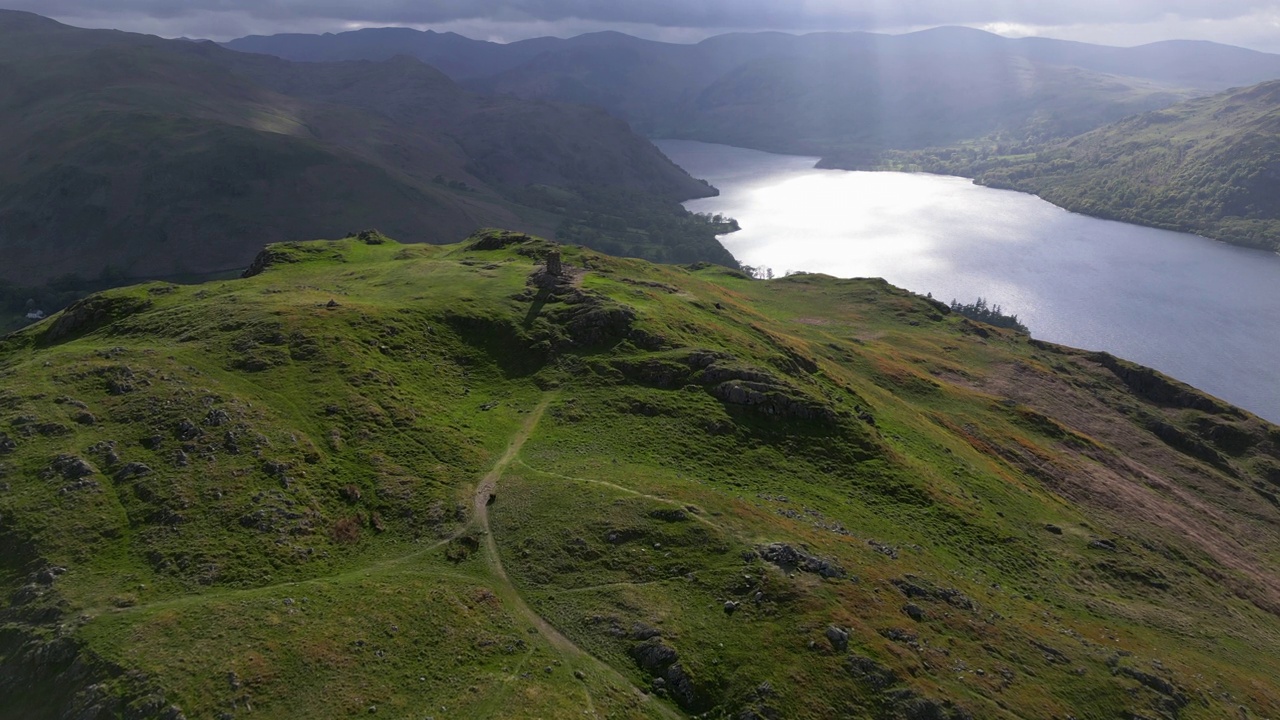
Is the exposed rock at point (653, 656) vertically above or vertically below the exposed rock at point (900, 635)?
above

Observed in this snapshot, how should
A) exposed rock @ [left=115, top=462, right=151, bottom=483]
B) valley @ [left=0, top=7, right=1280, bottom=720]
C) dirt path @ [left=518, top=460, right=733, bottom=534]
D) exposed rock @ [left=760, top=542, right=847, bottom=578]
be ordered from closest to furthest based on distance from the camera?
valley @ [left=0, top=7, right=1280, bottom=720]
exposed rock @ [left=115, top=462, right=151, bottom=483]
exposed rock @ [left=760, top=542, right=847, bottom=578]
dirt path @ [left=518, top=460, right=733, bottom=534]

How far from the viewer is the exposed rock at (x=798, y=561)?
42.9 m

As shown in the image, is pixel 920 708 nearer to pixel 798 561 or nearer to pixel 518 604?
pixel 798 561

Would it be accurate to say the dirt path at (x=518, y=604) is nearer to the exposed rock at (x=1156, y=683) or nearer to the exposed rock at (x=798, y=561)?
the exposed rock at (x=798, y=561)

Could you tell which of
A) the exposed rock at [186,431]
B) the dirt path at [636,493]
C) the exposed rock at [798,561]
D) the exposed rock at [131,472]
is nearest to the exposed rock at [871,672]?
the exposed rock at [798,561]

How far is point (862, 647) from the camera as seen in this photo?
3809 centimetres

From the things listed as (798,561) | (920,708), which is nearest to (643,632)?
(798,561)

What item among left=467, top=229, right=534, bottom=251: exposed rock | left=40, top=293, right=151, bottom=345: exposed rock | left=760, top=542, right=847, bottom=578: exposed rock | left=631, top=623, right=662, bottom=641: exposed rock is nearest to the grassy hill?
left=631, top=623, right=662, bottom=641: exposed rock

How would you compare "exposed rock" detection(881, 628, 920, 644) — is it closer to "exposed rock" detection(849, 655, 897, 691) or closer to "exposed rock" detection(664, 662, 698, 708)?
"exposed rock" detection(849, 655, 897, 691)

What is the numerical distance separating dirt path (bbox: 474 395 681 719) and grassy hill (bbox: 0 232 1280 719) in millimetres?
186

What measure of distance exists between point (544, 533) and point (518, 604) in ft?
19.4

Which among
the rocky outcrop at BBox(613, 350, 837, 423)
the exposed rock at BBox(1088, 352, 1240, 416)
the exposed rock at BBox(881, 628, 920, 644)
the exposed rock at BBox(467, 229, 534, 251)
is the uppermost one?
the exposed rock at BBox(467, 229, 534, 251)

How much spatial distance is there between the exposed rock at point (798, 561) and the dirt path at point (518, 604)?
12.3 metres

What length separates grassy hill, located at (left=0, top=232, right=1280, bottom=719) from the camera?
34.2 m
